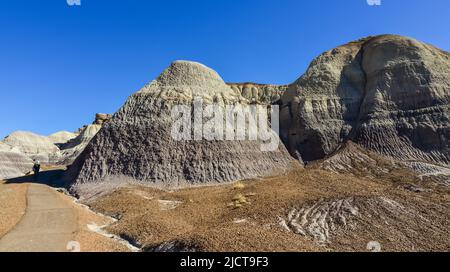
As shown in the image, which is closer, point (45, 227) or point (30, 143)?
point (45, 227)

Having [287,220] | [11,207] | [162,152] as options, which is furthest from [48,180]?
[287,220]

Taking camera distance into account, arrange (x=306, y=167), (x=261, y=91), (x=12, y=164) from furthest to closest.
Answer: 1. (x=261, y=91)
2. (x=12, y=164)
3. (x=306, y=167)

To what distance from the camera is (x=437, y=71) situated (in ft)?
140

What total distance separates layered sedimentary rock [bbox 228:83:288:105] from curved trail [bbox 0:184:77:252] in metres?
48.9

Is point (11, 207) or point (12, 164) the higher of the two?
point (11, 207)

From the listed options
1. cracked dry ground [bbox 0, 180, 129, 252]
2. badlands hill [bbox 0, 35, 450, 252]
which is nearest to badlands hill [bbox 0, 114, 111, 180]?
badlands hill [bbox 0, 35, 450, 252]

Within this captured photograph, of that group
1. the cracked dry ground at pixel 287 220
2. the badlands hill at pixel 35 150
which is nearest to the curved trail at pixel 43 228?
the cracked dry ground at pixel 287 220

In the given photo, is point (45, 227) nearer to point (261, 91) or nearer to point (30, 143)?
point (261, 91)

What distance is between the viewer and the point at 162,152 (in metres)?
33.9

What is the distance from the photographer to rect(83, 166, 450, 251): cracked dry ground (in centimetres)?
1343

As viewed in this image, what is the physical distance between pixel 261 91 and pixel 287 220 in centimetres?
5329

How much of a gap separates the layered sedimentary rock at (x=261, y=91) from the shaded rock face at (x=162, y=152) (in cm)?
2708

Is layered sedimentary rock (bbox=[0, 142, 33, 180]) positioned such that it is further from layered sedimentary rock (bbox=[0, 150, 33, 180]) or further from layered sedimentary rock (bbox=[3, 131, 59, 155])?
layered sedimentary rock (bbox=[3, 131, 59, 155])
